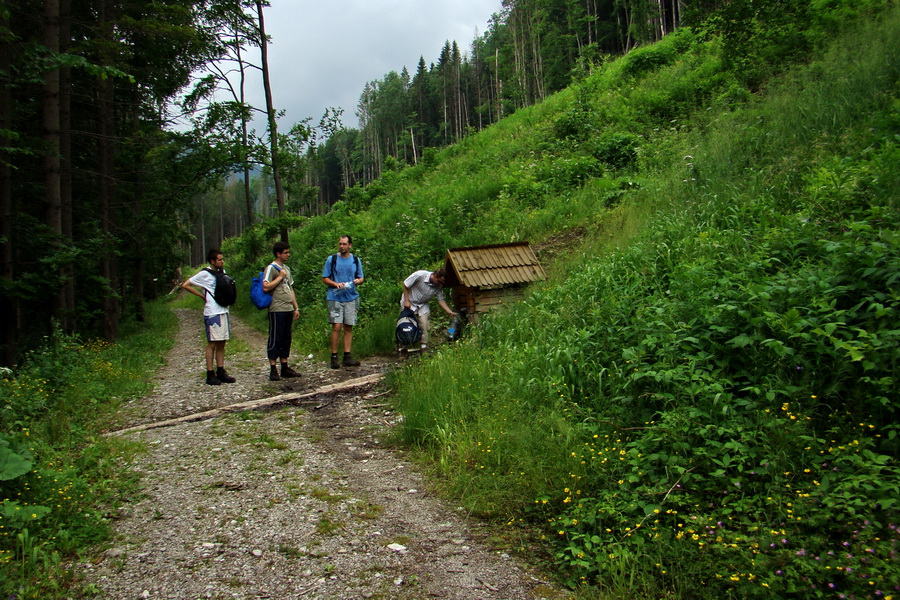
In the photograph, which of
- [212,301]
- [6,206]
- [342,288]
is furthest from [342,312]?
[6,206]

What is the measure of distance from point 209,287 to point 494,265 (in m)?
4.47

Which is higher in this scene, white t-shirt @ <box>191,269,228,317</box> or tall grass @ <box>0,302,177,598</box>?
white t-shirt @ <box>191,269,228,317</box>

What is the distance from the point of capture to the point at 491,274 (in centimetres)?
893

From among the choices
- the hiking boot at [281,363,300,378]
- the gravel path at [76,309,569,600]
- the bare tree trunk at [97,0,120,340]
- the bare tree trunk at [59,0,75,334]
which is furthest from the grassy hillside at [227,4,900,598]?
Result: the bare tree trunk at [97,0,120,340]

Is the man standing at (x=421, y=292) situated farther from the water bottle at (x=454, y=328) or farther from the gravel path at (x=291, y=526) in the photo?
the gravel path at (x=291, y=526)

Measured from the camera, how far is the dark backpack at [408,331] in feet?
30.0

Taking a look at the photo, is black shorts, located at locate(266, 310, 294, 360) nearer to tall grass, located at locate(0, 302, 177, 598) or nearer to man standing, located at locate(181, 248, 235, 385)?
man standing, located at locate(181, 248, 235, 385)

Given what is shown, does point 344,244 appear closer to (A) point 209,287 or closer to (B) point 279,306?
(B) point 279,306

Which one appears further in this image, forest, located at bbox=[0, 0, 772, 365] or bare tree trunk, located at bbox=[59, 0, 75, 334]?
bare tree trunk, located at bbox=[59, 0, 75, 334]

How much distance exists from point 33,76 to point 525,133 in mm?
16552

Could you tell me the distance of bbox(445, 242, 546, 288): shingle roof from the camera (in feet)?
28.9

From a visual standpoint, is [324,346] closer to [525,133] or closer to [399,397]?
[399,397]

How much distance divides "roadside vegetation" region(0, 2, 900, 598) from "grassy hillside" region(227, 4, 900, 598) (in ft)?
0.07

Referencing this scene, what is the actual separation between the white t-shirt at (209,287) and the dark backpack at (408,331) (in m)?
2.85
